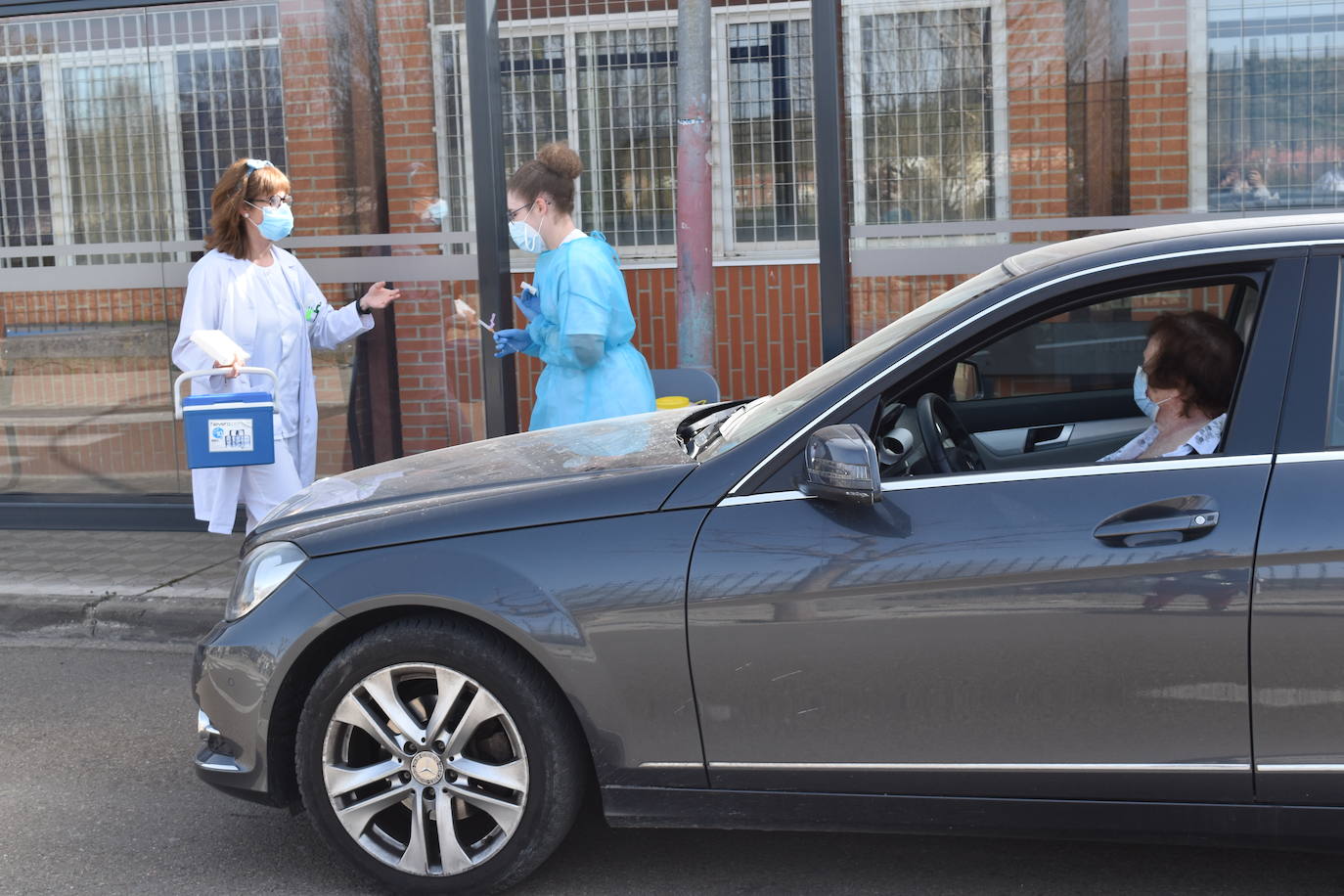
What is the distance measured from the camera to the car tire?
350 centimetres

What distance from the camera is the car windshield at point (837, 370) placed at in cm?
358

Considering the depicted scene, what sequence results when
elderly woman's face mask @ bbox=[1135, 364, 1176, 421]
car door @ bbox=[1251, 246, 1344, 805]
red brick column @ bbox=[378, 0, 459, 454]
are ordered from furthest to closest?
→ red brick column @ bbox=[378, 0, 459, 454] < elderly woman's face mask @ bbox=[1135, 364, 1176, 421] < car door @ bbox=[1251, 246, 1344, 805]

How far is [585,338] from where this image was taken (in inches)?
209

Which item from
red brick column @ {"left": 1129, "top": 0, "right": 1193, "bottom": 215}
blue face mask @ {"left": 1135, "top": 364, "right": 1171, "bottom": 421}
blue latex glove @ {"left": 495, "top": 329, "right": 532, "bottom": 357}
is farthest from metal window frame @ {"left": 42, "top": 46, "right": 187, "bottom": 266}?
blue face mask @ {"left": 1135, "top": 364, "right": 1171, "bottom": 421}

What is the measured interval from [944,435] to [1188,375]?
68 centimetres

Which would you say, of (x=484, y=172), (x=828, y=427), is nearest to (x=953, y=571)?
(x=828, y=427)

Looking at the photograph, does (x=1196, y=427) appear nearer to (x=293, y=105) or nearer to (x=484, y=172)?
(x=484, y=172)

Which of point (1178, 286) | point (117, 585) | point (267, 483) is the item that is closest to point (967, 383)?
point (1178, 286)

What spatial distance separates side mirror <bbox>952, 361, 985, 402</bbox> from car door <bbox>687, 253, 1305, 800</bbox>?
3.73 ft

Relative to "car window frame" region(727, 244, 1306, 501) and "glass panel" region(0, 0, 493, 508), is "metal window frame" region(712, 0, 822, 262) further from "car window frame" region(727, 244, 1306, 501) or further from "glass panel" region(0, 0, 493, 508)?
"car window frame" region(727, 244, 1306, 501)

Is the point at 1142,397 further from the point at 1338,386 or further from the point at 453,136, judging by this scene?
the point at 453,136

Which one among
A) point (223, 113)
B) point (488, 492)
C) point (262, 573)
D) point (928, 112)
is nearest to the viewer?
point (488, 492)

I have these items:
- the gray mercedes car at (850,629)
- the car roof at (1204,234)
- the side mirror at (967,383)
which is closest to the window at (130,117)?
the side mirror at (967,383)

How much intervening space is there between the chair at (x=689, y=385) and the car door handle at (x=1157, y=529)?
2776 mm
